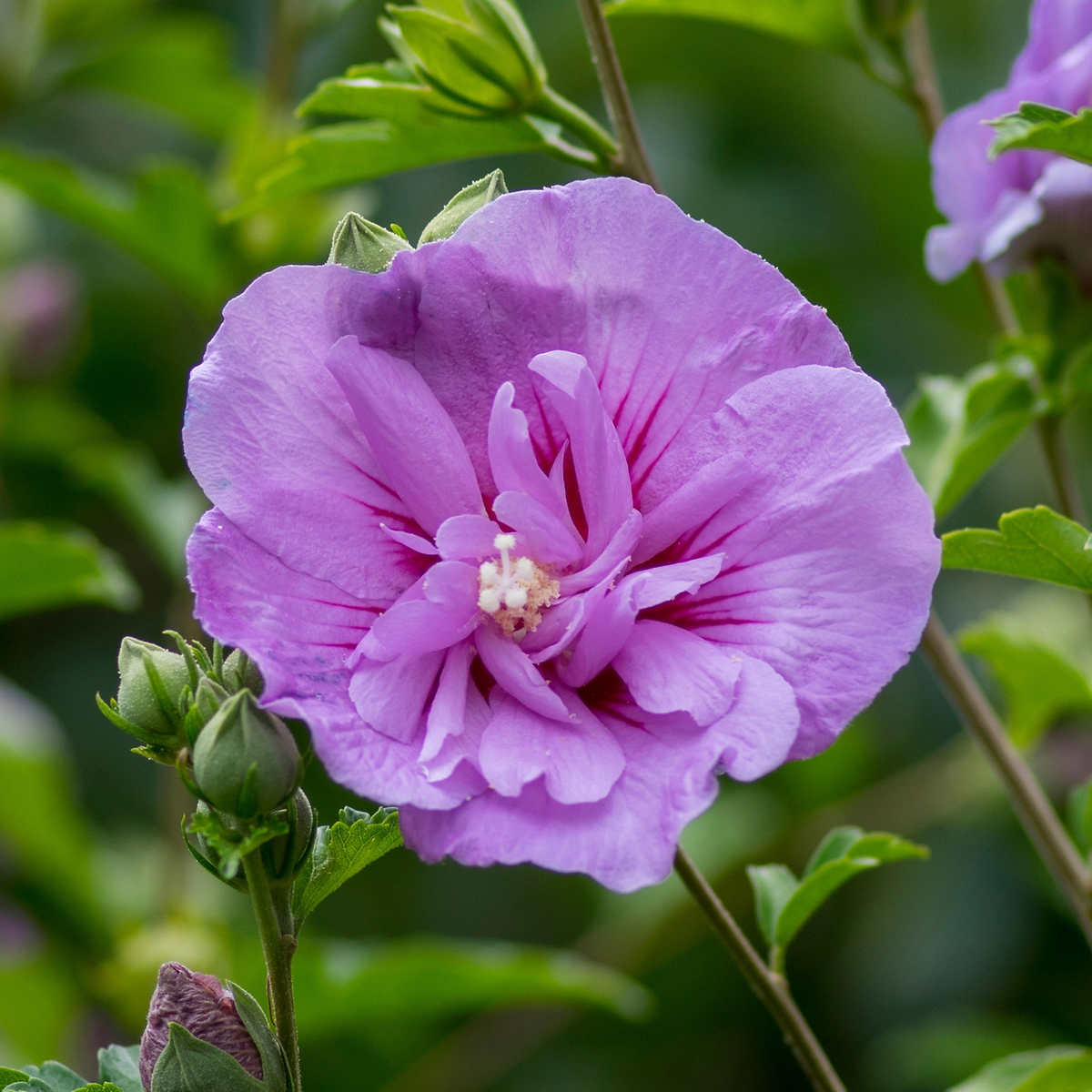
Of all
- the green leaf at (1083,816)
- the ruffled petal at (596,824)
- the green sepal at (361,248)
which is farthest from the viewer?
the green leaf at (1083,816)

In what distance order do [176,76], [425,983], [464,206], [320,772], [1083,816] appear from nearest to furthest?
[464,206] < [1083,816] < [425,983] < [176,76] < [320,772]

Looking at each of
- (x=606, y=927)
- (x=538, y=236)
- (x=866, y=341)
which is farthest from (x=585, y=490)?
(x=866, y=341)

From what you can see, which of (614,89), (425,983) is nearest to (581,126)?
(614,89)

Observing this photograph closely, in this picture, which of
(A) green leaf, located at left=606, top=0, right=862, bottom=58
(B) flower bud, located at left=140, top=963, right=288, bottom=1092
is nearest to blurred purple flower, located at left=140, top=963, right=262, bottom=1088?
(B) flower bud, located at left=140, top=963, right=288, bottom=1092

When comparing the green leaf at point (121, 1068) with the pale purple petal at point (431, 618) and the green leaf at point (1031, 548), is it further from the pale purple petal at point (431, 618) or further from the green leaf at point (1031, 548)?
the green leaf at point (1031, 548)

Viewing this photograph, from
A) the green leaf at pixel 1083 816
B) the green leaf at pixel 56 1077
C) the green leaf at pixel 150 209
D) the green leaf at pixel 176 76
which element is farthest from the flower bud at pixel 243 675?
the green leaf at pixel 176 76

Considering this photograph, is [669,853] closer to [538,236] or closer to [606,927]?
[538,236]

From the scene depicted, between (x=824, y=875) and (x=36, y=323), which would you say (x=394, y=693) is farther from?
(x=36, y=323)
